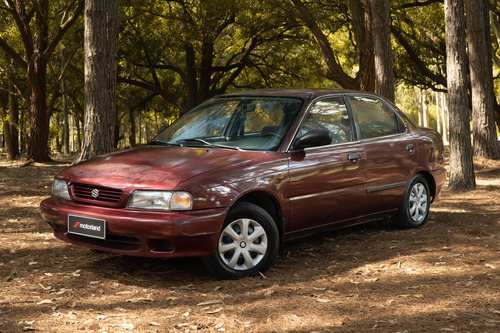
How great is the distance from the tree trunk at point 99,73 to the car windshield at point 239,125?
3046 mm

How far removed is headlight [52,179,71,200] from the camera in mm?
5645

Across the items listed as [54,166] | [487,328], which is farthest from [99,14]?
[54,166]

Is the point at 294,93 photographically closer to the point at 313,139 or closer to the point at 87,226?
the point at 313,139

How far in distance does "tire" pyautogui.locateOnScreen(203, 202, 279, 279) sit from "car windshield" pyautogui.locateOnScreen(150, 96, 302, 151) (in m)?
0.77

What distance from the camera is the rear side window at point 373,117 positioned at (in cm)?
709

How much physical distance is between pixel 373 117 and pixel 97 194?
342 cm

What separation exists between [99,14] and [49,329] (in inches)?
245

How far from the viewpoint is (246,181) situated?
18.0 ft

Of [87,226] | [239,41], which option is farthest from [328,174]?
[239,41]

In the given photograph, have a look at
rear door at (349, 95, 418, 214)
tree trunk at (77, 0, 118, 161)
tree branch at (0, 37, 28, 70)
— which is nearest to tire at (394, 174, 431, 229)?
rear door at (349, 95, 418, 214)

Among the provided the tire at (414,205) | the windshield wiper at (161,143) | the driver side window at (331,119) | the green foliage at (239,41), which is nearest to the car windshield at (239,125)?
the windshield wiper at (161,143)

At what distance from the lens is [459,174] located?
11.2 m

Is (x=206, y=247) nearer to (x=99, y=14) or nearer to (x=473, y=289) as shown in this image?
(x=473, y=289)

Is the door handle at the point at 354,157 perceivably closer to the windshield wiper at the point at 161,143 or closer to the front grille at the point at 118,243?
the windshield wiper at the point at 161,143
